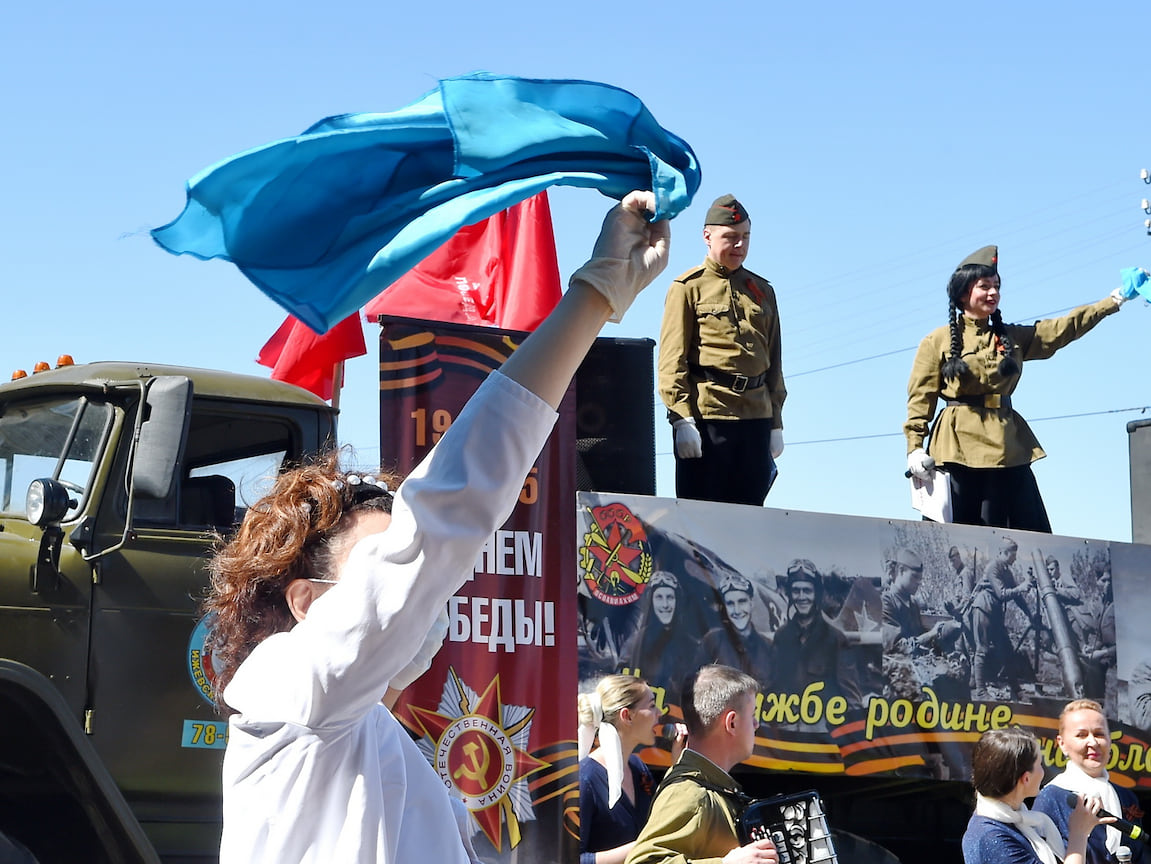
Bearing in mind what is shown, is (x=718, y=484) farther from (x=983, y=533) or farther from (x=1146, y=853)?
(x=1146, y=853)

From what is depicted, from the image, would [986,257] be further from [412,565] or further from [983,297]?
[412,565]

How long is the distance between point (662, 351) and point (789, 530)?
1.46 meters

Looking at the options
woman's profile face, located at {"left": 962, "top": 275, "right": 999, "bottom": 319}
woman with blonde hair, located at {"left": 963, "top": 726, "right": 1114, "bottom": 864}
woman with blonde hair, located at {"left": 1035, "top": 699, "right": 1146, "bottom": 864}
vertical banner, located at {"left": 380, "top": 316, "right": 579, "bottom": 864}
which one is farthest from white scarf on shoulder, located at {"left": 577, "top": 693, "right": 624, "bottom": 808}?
woman's profile face, located at {"left": 962, "top": 275, "right": 999, "bottom": 319}

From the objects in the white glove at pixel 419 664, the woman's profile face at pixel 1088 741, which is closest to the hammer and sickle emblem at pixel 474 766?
the woman's profile face at pixel 1088 741

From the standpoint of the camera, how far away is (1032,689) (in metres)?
7.13

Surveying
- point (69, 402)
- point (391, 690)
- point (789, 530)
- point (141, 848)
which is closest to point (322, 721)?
point (391, 690)

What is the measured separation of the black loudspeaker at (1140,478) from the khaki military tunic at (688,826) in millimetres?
5778

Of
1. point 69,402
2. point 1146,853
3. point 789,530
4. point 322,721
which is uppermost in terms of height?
point 69,402

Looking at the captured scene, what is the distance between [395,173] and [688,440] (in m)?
5.29

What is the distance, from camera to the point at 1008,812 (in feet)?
16.5

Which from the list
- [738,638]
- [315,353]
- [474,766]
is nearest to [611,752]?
[474,766]

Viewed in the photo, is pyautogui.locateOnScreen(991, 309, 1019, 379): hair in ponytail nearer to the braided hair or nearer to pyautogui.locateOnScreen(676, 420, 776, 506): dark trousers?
the braided hair

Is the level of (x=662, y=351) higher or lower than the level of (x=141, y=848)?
Answer: higher

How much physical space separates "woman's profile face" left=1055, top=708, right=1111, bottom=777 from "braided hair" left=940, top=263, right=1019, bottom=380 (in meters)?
2.75
